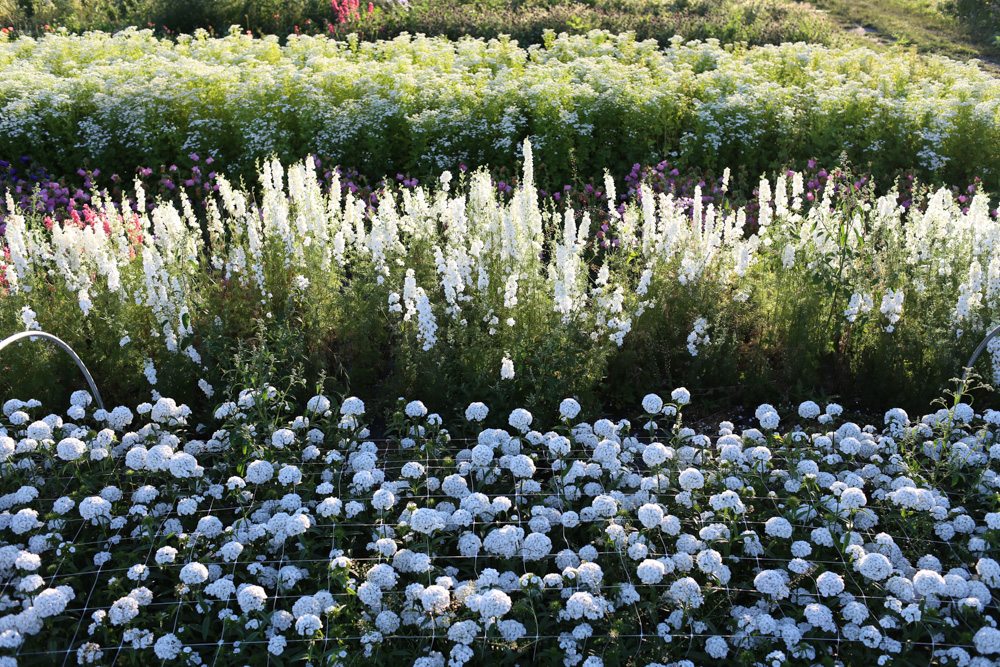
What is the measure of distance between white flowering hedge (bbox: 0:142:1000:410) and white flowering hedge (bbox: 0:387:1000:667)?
1.51ft

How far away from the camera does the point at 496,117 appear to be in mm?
8320

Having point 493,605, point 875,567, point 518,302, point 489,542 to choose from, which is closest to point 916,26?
point 518,302

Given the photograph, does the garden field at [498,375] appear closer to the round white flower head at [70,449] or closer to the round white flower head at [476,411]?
the round white flower head at [70,449]

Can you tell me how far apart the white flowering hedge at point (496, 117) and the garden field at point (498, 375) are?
0.13 feet

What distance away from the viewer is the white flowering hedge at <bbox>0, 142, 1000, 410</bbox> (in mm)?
5273

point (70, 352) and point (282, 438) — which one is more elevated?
point (70, 352)

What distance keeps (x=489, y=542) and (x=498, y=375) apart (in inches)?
60.7

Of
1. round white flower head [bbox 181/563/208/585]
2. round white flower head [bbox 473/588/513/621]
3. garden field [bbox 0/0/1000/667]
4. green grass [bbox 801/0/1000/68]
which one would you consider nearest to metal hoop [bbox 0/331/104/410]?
garden field [bbox 0/0/1000/667]

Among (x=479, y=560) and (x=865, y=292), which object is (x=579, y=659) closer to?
(x=479, y=560)

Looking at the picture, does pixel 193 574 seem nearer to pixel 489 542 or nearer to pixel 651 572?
pixel 489 542

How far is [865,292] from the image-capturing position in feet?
18.1

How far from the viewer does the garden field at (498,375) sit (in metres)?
3.66

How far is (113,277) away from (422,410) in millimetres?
2011

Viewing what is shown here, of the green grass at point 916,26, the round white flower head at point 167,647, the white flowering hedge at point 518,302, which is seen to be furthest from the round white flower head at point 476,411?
the green grass at point 916,26
